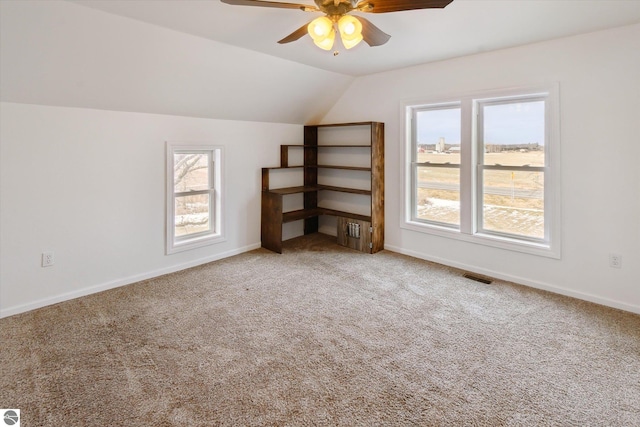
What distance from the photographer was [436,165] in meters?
4.41

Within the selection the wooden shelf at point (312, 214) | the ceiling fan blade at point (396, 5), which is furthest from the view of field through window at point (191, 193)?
the ceiling fan blade at point (396, 5)

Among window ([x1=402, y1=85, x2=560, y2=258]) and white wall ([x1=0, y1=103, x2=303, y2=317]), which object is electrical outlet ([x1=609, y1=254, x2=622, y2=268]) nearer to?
window ([x1=402, y1=85, x2=560, y2=258])

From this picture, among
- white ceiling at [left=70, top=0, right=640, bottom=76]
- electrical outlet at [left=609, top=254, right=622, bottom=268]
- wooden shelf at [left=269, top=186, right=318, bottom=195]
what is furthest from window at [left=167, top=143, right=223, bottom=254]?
electrical outlet at [left=609, top=254, right=622, bottom=268]

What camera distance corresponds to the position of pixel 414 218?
15.5 ft

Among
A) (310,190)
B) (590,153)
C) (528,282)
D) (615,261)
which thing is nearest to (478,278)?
(528,282)

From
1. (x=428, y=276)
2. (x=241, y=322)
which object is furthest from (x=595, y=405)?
(x=241, y=322)

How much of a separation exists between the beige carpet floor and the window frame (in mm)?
638

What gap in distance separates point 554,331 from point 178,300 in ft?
10.8

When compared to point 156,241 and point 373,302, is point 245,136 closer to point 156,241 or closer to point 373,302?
point 156,241

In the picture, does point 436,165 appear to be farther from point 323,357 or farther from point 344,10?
point 323,357

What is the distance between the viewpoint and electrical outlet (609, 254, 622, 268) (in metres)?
3.11

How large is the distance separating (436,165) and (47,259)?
4.32 metres

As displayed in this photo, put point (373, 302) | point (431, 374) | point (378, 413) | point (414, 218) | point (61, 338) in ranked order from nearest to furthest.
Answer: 1. point (378, 413)
2. point (431, 374)
3. point (61, 338)
4. point (373, 302)
5. point (414, 218)

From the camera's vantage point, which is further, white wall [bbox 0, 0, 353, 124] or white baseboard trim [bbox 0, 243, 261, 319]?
white baseboard trim [bbox 0, 243, 261, 319]
